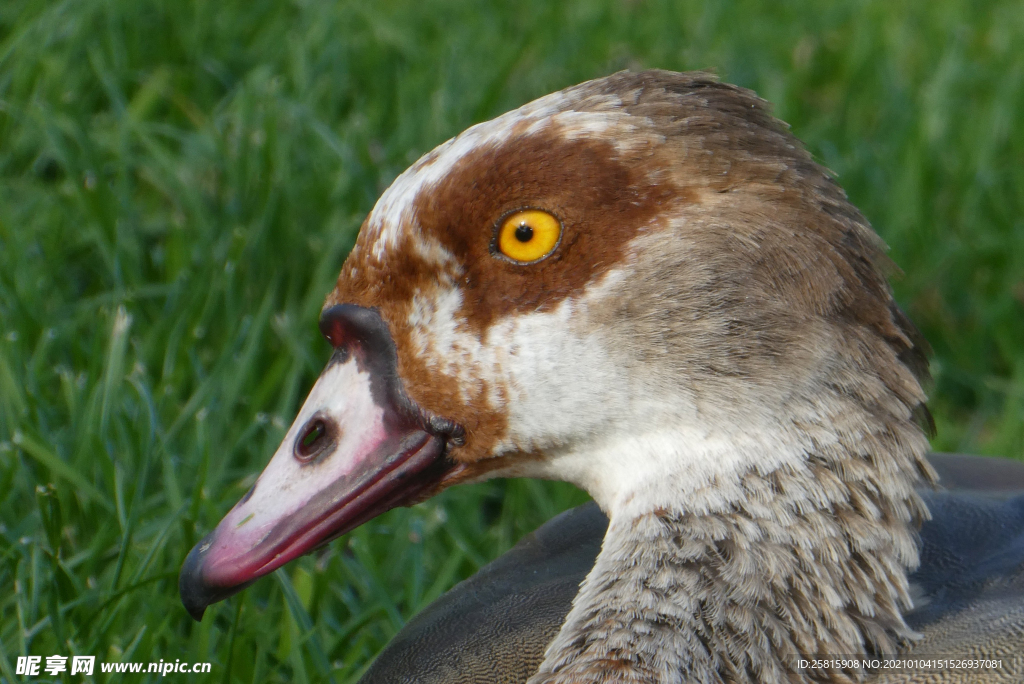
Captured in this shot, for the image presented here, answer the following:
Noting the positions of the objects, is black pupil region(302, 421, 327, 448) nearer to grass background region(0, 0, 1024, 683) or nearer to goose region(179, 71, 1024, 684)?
goose region(179, 71, 1024, 684)

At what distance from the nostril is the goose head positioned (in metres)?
0.01

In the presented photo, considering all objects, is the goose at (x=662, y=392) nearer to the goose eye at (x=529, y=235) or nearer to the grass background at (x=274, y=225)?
the goose eye at (x=529, y=235)

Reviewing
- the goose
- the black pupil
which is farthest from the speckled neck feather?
the black pupil

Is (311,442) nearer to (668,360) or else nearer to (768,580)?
(668,360)

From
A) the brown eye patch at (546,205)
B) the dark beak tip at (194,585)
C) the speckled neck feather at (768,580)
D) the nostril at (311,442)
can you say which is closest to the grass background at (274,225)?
the dark beak tip at (194,585)

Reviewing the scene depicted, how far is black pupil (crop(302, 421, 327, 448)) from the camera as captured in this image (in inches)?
75.4

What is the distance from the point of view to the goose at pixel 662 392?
5.84ft

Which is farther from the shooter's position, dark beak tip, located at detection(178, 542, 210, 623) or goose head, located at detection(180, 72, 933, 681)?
dark beak tip, located at detection(178, 542, 210, 623)

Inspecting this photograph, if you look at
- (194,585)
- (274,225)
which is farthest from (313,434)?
(274,225)

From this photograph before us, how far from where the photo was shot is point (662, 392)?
181cm

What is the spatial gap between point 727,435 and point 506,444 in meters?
0.35

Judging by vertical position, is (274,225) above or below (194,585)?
above

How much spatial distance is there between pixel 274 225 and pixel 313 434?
1508 millimetres

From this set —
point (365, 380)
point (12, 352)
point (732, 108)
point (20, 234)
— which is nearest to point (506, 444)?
point (365, 380)
